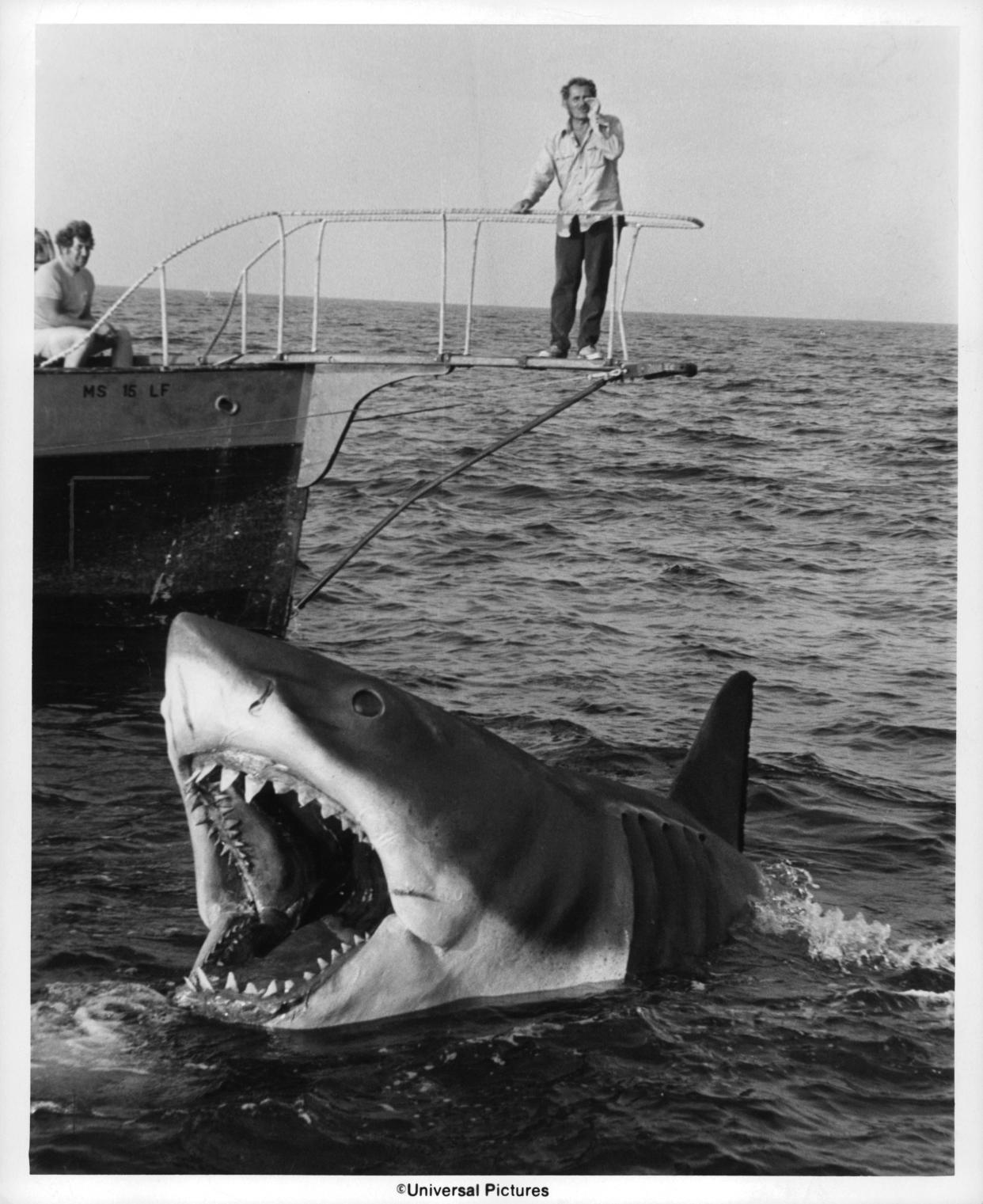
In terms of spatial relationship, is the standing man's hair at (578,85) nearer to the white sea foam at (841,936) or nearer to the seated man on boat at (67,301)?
the seated man on boat at (67,301)

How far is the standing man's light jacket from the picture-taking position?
23.4 feet

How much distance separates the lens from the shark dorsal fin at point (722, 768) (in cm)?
603

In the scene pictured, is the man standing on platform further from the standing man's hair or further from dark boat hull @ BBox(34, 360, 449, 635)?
dark boat hull @ BBox(34, 360, 449, 635)

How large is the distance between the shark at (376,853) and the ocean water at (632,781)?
19 centimetres

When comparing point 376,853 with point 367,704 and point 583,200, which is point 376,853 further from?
point 583,200

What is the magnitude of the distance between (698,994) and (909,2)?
13.2ft

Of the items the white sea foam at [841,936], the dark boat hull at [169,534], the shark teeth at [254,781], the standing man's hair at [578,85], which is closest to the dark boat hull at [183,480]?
the dark boat hull at [169,534]

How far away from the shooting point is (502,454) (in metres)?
18.1

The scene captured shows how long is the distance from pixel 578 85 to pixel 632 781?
164 inches

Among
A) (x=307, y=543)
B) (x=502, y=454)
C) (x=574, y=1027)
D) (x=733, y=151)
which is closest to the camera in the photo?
(x=574, y=1027)

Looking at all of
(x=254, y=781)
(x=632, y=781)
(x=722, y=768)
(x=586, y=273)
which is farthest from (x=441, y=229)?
(x=254, y=781)

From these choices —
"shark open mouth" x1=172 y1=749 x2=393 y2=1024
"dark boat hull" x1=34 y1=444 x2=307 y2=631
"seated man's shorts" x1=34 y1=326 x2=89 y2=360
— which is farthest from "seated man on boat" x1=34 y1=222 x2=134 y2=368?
"shark open mouth" x1=172 y1=749 x2=393 y2=1024
